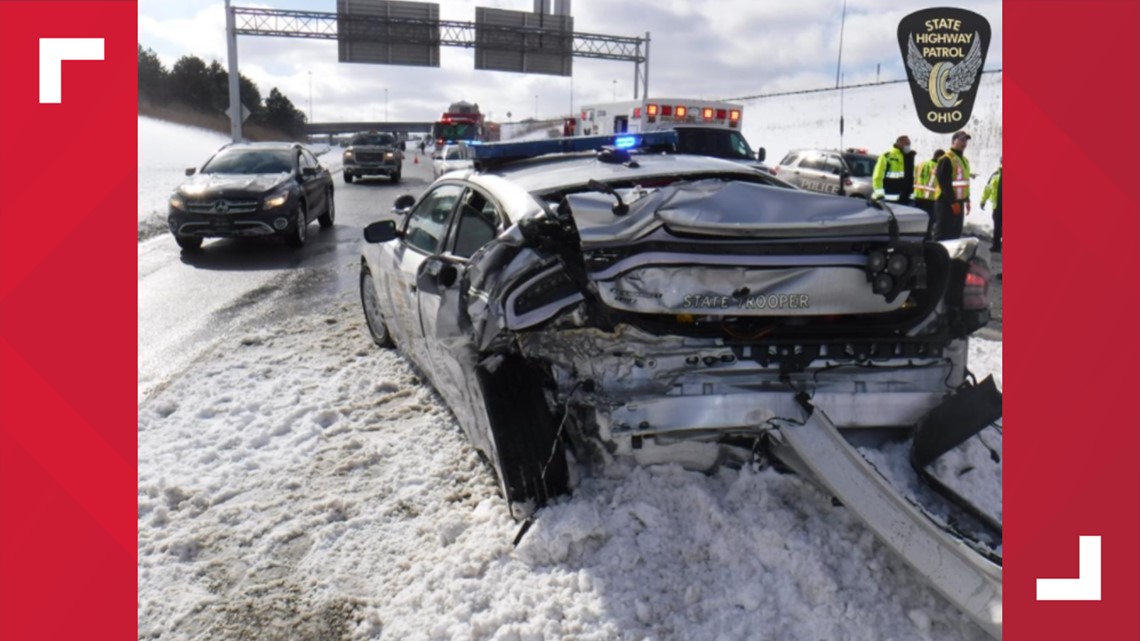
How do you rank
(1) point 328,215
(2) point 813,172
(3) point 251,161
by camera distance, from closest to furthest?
(3) point 251,161 → (1) point 328,215 → (2) point 813,172

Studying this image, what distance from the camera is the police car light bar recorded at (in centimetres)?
511

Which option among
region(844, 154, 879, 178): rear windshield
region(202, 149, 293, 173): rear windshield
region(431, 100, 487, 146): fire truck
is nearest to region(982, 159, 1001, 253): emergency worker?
region(844, 154, 879, 178): rear windshield

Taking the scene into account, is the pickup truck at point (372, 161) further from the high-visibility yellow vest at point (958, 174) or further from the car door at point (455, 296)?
the car door at point (455, 296)

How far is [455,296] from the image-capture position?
4043 mm

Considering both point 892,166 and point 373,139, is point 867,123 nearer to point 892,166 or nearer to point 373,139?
point 373,139

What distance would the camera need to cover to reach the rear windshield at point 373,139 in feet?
101

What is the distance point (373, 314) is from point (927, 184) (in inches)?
341

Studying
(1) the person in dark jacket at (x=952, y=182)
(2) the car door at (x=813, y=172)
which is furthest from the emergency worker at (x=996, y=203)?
(2) the car door at (x=813, y=172)

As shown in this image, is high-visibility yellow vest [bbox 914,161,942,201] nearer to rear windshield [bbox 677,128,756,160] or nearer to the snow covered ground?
rear windshield [bbox 677,128,756,160]

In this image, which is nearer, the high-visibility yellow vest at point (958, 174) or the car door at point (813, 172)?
the high-visibility yellow vest at point (958, 174)

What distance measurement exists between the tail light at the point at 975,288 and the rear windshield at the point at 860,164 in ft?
51.9

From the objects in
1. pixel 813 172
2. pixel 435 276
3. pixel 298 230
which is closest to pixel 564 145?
pixel 435 276
